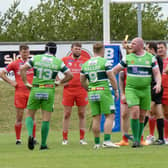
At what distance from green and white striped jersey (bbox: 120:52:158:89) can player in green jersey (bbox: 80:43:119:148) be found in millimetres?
358

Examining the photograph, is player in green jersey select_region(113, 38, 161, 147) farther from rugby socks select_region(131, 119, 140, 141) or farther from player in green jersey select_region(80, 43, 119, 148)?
player in green jersey select_region(80, 43, 119, 148)

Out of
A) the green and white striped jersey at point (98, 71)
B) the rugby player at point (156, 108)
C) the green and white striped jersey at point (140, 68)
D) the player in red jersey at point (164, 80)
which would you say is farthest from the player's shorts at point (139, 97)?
the player in red jersey at point (164, 80)

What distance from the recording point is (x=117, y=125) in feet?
70.2

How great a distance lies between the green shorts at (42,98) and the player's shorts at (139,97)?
1.46 meters

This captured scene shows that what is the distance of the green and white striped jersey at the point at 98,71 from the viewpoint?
14.9m

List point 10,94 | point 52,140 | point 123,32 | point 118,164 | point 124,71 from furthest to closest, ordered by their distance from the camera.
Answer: point 123,32
point 10,94
point 52,140
point 124,71
point 118,164

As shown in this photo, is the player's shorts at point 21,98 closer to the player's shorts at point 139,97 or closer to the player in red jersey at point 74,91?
the player in red jersey at point 74,91

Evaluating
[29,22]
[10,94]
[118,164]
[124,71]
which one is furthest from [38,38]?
[118,164]

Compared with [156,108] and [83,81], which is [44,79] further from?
[156,108]

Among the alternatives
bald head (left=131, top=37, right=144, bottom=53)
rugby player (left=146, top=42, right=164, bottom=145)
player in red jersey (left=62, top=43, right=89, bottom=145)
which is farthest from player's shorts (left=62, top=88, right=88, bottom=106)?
bald head (left=131, top=37, right=144, bottom=53)

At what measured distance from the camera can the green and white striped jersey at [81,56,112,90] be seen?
49.0 feet

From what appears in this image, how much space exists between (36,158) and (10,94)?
717 inches

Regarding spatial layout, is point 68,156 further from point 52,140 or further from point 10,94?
point 10,94

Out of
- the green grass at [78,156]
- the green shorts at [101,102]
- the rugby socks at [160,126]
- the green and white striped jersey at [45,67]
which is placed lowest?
the green grass at [78,156]
